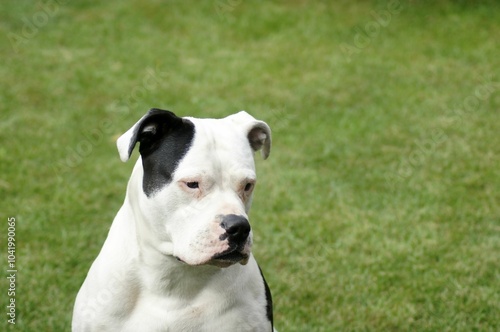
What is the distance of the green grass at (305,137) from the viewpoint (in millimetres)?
5141

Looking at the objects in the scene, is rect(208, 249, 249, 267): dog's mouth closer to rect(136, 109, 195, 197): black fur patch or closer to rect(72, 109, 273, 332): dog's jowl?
rect(72, 109, 273, 332): dog's jowl

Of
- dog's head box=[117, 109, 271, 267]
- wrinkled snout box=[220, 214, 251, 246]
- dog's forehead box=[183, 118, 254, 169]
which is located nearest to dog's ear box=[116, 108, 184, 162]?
dog's head box=[117, 109, 271, 267]

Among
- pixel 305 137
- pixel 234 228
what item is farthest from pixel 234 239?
pixel 305 137

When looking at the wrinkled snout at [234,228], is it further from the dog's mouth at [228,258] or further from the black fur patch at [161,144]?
the black fur patch at [161,144]

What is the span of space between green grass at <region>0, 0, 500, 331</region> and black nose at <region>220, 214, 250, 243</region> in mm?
1815

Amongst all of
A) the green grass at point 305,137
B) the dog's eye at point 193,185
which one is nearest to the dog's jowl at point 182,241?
the dog's eye at point 193,185

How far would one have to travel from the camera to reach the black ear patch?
10.6ft

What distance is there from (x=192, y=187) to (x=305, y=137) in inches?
163

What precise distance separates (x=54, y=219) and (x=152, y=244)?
2.70 meters

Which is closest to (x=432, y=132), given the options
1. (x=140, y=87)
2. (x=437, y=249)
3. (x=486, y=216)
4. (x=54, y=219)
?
(x=486, y=216)

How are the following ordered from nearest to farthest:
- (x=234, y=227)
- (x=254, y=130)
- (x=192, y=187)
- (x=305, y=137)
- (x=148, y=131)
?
(x=234, y=227) < (x=192, y=187) < (x=148, y=131) < (x=254, y=130) < (x=305, y=137)

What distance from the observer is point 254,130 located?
11.8ft

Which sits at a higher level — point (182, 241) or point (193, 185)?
point (193, 185)

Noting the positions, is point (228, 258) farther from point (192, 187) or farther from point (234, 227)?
point (192, 187)
